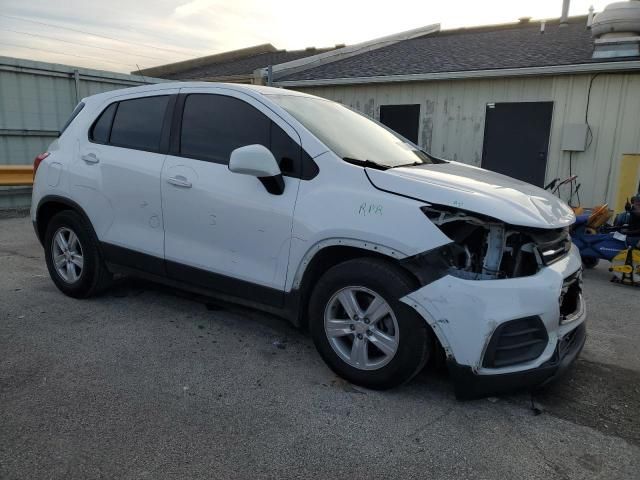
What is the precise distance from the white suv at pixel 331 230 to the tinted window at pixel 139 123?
1 centimetres

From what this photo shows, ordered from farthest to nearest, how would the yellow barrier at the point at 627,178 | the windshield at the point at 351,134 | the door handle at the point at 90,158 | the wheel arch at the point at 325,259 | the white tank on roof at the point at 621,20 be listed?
the yellow barrier at the point at 627,178
the white tank on roof at the point at 621,20
the door handle at the point at 90,158
the windshield at the point at 351,134
the wheel arch at the point at 325,259

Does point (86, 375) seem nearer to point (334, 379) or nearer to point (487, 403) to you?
point (334, 379)

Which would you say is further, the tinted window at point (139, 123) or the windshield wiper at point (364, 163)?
the tinted window at point (139, 123)

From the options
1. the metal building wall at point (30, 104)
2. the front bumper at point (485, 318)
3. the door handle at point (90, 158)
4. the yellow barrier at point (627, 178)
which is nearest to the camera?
the front bumper at point (485, 318)

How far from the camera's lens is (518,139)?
982 cm

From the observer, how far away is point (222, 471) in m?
2.29

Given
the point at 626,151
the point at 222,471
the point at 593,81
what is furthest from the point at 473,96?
the point at 222,471

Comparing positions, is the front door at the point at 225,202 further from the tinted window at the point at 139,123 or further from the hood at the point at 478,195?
the hood at the point at 478,195

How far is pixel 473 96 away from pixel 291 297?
828cm

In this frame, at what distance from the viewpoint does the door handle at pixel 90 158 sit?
4.16 m

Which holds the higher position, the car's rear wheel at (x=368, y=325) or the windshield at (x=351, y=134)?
the windshield at (x=351, y=134)

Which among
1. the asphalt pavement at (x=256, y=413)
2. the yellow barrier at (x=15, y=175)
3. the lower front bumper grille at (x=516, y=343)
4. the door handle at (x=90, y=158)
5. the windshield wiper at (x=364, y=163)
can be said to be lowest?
the asphalt pavement at (x=256, y=413)

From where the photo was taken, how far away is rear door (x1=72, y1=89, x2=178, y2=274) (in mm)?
3846

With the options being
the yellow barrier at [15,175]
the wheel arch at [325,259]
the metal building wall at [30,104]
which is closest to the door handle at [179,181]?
the wheel arch at [325,259]
